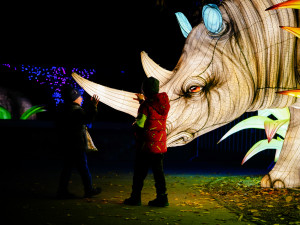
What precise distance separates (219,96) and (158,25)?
9092 millimetres

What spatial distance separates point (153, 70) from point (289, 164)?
2524mm

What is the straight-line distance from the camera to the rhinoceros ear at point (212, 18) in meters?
5.87

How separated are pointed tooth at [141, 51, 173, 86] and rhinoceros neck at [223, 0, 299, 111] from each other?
114 centimetres

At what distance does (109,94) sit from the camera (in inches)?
227

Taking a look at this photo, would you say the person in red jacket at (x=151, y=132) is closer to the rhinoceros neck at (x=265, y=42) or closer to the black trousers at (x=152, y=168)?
the black trousers at (x=152, y=168)

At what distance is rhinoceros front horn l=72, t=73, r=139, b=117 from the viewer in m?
5.74

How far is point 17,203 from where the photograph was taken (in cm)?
572

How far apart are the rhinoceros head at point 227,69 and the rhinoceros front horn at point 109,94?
61 cm

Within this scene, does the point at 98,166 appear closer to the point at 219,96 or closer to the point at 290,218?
the point at 219,96

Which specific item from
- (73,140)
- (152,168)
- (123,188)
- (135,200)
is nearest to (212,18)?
(152,168)

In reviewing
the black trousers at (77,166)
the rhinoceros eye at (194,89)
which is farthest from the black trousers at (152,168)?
the rhinoceros eye at (194,89)

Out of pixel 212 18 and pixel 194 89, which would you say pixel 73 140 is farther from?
pixel 212 18

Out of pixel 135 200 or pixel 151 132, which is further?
pixel 135 200

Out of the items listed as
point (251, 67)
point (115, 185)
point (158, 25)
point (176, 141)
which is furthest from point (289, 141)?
point (158, 25)
